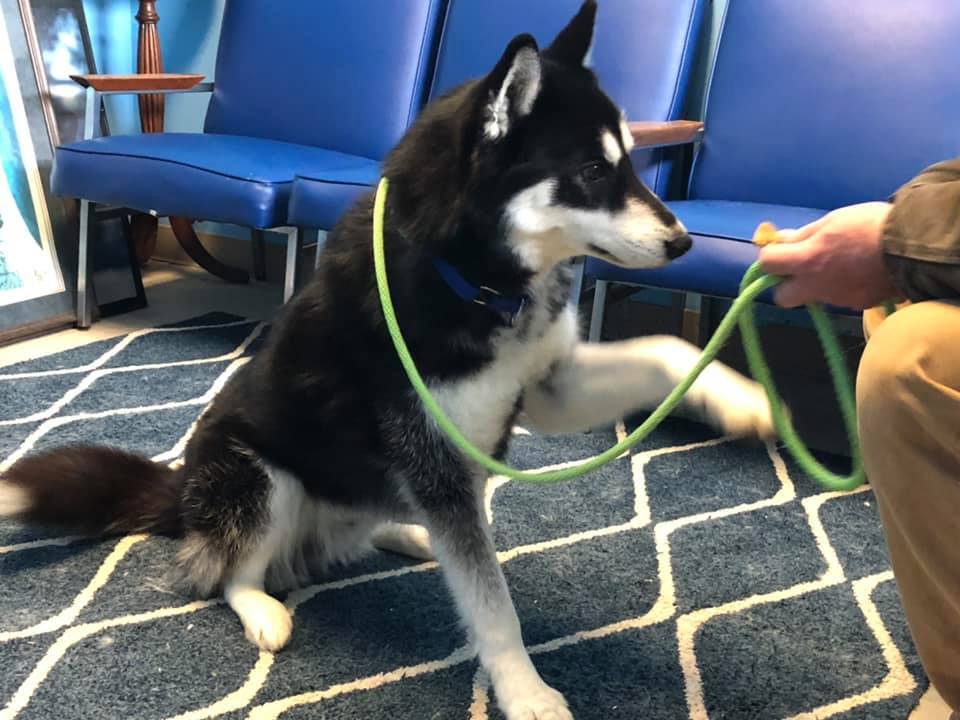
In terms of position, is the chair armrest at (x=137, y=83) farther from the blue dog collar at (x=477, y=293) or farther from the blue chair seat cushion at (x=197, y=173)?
the blue dog collar at (x=477, y=293)

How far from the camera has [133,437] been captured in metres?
2.02

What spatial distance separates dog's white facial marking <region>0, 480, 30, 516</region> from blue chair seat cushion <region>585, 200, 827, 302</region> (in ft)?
4.04

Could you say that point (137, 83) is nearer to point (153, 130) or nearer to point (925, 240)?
point (153, 130)

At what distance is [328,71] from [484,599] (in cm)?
219

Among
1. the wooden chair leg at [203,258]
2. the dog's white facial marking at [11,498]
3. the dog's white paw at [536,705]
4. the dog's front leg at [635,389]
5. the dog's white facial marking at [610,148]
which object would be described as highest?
the dog's white facial marking at [610,148]

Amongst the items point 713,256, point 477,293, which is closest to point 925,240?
point 477,293

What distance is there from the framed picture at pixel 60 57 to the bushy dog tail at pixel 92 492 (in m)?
1.75

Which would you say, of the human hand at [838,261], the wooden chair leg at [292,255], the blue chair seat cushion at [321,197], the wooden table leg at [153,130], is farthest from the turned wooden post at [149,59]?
the human hand at [838,261]

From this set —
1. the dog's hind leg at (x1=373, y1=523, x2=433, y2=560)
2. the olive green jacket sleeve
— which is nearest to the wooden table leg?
the dog's hind leg at (x1=373, y1=523, x2=433, y2=560)

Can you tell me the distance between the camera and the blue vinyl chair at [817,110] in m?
2.15

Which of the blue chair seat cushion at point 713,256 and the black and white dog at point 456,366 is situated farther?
the blue chair seat cushion at point 713,256

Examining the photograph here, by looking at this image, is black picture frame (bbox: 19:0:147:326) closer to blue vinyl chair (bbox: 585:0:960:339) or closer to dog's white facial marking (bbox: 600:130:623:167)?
blue vinyl chair (bbox: 585:0:960:339)

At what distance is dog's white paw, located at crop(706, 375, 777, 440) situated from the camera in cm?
118

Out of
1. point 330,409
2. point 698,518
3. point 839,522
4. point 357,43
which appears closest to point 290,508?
point 330,409
